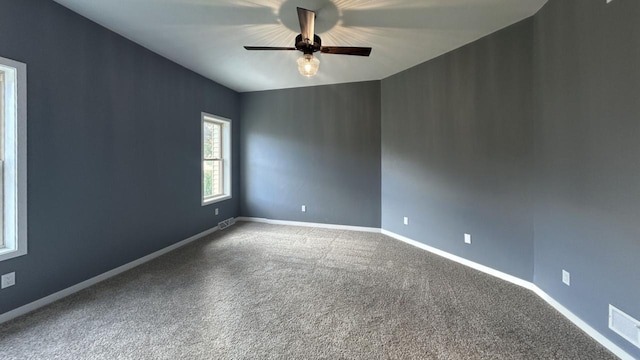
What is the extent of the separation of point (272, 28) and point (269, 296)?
2.77 meters

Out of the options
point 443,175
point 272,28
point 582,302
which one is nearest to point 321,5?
point 272,28

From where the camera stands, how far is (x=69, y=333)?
1799 millimetres

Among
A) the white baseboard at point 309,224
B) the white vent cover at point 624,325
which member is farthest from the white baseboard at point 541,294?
the white baseboard at point 309,224

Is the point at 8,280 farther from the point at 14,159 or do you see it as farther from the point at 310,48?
the point at 310,48

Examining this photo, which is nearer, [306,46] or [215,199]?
[306,46]

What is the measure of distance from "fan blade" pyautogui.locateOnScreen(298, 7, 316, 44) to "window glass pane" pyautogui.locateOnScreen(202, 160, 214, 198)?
3.14 m

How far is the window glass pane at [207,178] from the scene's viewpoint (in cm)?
439

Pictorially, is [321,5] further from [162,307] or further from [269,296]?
[162,307]

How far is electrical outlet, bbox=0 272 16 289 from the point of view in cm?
193

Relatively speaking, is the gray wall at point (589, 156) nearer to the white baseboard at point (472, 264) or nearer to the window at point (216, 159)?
the white baseboard at point (472, 264)

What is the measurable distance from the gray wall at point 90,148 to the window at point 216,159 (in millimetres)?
Answer: 662

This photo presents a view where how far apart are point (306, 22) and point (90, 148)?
8.34 ft

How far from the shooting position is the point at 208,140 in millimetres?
4566

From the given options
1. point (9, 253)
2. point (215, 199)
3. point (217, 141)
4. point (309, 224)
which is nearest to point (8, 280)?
point (9, 253)
